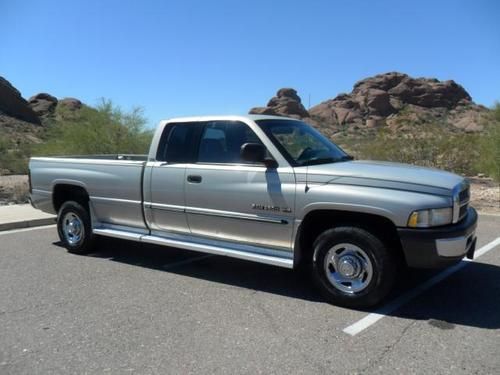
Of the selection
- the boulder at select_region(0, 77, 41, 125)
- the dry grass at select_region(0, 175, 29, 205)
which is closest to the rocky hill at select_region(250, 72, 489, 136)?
the boulder at select_region(0, 77, 41, 125)

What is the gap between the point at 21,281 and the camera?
5926 millimetres

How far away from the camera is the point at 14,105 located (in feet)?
220

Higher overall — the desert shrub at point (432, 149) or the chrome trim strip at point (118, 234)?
the desert shrub at point (432, 149)

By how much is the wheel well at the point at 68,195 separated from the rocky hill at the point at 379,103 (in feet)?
288

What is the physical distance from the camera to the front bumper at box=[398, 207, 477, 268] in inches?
175

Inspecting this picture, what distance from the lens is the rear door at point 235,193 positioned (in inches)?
204

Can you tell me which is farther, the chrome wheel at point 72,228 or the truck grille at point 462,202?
the chrome wheel at point 72,228

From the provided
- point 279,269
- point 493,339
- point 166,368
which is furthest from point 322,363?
point 279,269

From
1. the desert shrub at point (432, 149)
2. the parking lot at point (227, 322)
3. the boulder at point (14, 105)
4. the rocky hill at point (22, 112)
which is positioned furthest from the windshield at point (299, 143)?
the boulder at point (14, 105)

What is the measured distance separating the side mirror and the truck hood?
31cm

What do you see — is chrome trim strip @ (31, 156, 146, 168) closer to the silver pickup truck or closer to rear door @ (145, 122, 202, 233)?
the silver pickup truck

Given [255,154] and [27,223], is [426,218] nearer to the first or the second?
[255,154]

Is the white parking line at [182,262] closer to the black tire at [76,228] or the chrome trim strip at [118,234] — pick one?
the chrome trim strip at [118,234]

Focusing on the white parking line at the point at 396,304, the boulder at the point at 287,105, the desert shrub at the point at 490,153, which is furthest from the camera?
the boulder at the point at 287,105
